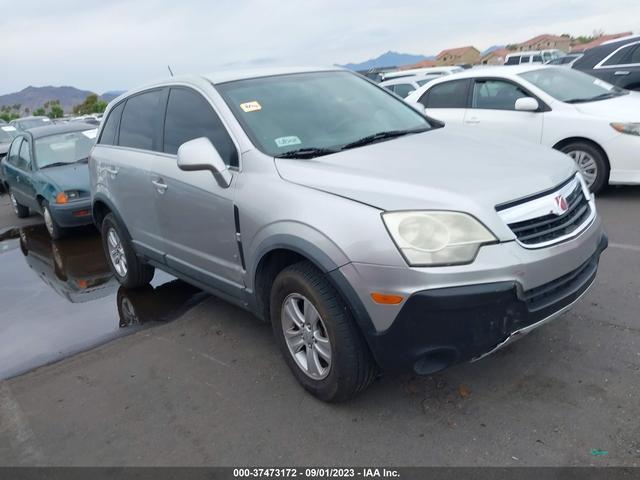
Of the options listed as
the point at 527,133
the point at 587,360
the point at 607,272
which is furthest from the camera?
the point at 527,133

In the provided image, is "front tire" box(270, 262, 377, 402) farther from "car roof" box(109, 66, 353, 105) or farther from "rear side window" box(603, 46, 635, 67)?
"rear side window" box(603, 46, 635, 67)

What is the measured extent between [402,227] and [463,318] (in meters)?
0.49

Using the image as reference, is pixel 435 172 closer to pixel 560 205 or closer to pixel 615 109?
pixel 560 205

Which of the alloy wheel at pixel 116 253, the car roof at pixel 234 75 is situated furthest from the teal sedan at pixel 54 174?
the car roof at pixel 234 75

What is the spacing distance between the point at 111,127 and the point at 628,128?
5.50m

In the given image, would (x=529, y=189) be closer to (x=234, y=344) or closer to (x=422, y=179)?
(x=422, y=179)

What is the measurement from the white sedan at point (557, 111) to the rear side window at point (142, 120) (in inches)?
153

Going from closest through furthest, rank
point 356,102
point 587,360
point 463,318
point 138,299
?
point 463,318
point 587,360
point 356,102
point 138,299

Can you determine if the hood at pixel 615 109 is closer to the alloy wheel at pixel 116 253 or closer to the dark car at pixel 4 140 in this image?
the alloy wheel at pixel 116 253

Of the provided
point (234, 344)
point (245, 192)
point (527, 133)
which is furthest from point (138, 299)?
point (527, 133)

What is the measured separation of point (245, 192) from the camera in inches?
130

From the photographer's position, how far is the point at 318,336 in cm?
304

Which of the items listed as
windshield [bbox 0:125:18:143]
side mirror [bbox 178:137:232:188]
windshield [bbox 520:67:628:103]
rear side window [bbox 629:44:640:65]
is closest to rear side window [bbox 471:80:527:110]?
windshield [bbox 520:67:628:103]

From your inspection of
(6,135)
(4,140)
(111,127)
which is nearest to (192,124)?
(111,127)
